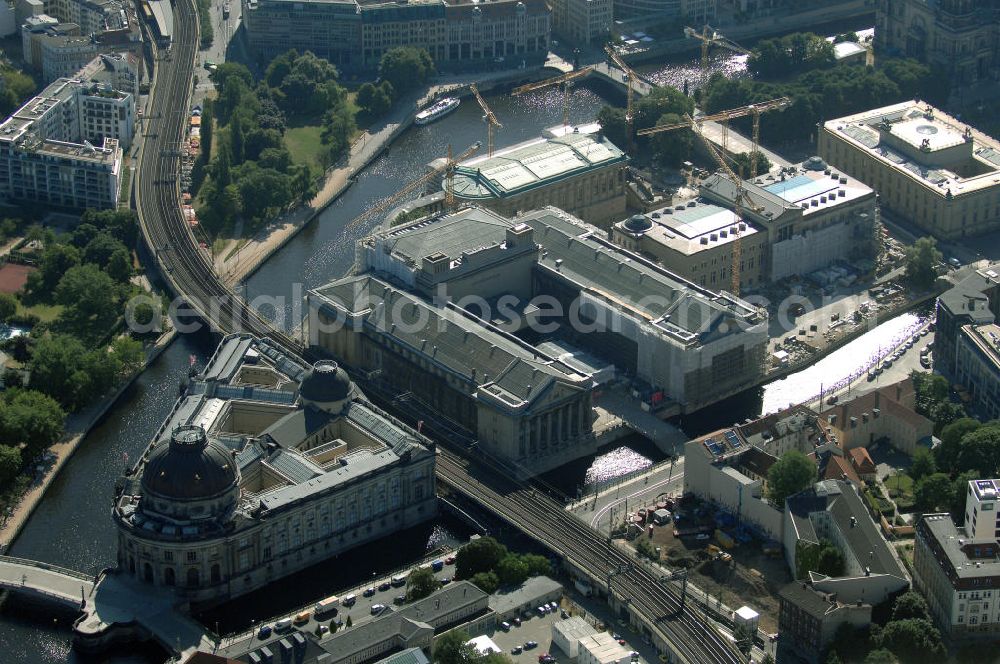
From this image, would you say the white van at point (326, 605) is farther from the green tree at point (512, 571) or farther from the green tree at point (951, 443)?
the green tree at point (951, 443)

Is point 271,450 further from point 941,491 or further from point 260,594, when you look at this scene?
point 941,491

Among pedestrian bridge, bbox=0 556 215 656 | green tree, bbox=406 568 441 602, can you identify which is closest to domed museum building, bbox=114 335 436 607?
pedestrian bridge, bbox=0 556 215 656

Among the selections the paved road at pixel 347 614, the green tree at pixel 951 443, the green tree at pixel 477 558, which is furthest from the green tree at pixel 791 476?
the paved road at pixel 347 614

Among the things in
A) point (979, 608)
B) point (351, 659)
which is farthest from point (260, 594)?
point (979, 608)

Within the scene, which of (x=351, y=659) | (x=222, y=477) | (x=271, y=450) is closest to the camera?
(x=351, y=659)

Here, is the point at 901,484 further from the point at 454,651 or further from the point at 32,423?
the point at 32,423

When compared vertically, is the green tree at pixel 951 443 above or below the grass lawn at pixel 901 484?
above

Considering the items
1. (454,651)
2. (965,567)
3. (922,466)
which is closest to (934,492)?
(922,466)
